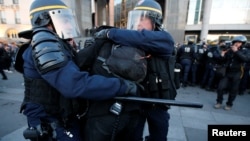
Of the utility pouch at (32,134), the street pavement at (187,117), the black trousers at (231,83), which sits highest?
the utility pouch at (32,134)

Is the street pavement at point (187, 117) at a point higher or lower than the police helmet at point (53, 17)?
lower

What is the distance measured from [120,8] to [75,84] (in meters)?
24.2

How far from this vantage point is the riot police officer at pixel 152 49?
1352mm

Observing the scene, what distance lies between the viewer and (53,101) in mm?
1366

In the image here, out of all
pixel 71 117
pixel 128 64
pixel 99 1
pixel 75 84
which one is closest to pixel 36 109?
pixel 71 117

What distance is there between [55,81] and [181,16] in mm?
22327

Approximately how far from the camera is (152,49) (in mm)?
1434

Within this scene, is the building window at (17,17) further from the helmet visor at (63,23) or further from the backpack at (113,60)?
the backpack at (113,60)

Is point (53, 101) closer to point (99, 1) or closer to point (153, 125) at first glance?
point (153, 125)

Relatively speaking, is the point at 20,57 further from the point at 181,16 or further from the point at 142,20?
the point at 181,16

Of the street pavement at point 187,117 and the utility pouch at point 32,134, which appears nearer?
the utility pouch at point 32,134

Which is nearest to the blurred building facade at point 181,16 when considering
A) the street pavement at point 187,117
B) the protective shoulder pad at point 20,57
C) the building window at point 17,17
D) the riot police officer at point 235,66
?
the building window at point 17,17
